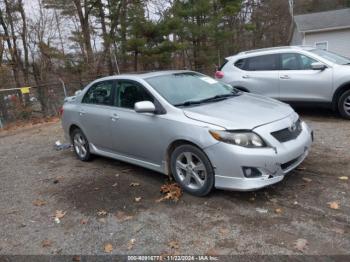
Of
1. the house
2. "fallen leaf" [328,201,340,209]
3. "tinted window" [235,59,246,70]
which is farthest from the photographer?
the house

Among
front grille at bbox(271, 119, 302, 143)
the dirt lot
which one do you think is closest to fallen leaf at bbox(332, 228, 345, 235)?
the dirt lot

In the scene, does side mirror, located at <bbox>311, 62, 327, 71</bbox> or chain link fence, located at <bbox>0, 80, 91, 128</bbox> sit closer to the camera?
side mirror, located at <bbox>311, 62, 327, 71</bbox>

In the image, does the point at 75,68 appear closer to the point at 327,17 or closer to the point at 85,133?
the point at 85,133

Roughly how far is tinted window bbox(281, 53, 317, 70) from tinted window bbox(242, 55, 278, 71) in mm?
217

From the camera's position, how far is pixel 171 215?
407cm

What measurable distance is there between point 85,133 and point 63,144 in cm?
208

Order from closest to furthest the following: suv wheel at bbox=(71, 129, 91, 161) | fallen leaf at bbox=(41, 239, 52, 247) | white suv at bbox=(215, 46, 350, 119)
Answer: fallen leaf at bbox=(41, 239, 52, 247) < suv wheel at bbox=(71, 129, 91, 161) < white suv at bbox=(215, 46, 350, 119)

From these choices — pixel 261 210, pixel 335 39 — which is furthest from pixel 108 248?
pixel 335 39

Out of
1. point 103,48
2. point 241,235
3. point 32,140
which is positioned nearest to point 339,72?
point 241,235

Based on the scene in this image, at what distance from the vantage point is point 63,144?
8.02 metres

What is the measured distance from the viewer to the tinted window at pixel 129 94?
5.02 meters

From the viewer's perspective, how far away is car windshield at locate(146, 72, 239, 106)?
4859mm

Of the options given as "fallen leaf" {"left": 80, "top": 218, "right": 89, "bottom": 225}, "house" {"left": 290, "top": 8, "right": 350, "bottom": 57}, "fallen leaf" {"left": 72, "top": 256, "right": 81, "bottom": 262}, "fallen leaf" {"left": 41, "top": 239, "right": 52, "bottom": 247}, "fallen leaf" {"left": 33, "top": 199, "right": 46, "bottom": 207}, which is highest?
"house" {"left": 290, "top": 8, "right": 350, "bottom": 57}

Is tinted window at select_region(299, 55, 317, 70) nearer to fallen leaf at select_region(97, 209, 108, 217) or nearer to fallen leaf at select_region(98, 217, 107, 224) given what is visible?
fallen leaf at select_region(97, 209, 108, 217)
